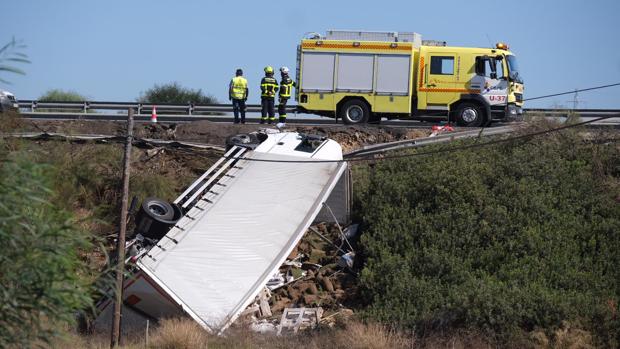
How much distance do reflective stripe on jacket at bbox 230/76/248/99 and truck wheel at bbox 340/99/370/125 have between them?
2712 mm

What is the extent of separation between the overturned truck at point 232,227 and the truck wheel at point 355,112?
4397mm

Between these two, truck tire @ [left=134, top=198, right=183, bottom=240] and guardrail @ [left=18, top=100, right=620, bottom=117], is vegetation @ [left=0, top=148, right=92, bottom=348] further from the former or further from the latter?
guardrail @ [left=18, top=100, right=620, bottom=117]

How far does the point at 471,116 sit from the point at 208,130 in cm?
690

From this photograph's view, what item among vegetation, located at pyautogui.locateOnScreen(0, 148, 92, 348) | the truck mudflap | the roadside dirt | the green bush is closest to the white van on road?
the roadside dirt

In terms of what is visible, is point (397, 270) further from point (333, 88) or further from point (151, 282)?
point (333, 88)

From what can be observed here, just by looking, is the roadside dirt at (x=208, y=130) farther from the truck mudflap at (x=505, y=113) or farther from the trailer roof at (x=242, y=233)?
the trailer roof at (x=242, y=233)

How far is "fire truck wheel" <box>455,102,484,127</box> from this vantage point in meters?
24.0

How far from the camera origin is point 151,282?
1570 cm

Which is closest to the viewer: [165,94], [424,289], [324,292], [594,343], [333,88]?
[594,343]

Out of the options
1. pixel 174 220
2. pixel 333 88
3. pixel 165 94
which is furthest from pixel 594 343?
pixel 165 94

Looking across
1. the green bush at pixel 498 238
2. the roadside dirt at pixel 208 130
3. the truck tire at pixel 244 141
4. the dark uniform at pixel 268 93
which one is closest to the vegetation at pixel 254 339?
the green bush at pixel 498 238

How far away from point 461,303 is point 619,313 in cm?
260

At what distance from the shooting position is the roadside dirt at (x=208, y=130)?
907 inches

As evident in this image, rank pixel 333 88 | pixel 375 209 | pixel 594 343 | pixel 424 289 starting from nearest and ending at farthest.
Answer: pixel 594 343 → pixel 424 289 → pixel 375 209 → pixel 333 88
